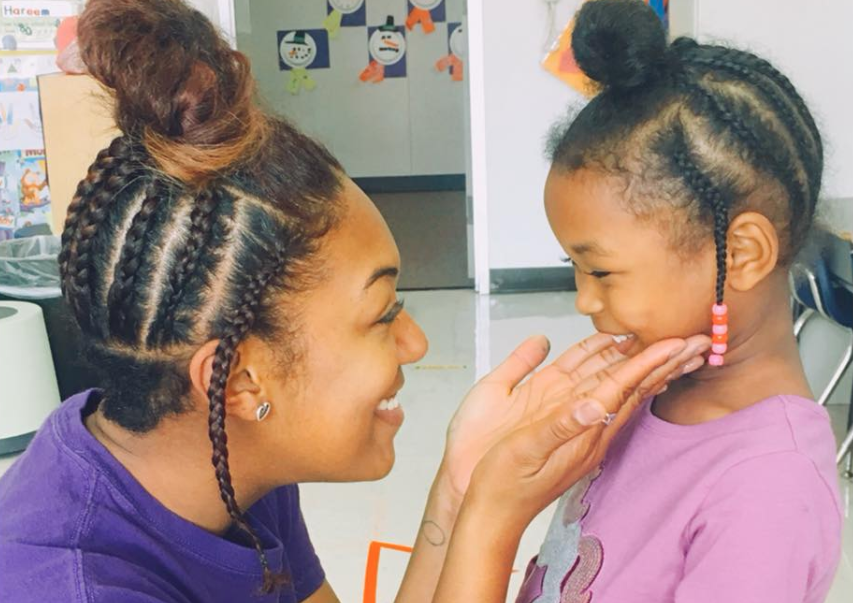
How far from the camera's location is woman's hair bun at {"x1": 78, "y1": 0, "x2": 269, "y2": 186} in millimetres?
785

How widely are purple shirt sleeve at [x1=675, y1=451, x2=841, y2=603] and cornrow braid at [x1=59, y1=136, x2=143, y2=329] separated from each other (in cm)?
58

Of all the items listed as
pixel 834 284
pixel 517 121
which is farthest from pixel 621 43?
pixel 517 121

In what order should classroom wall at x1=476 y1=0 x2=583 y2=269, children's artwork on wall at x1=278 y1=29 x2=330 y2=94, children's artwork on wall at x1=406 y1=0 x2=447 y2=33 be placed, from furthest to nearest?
children's artwork on wall at x1=278 y1=29 x2=330 y2=94, children's artwork on wall at x1=406 y1=0 x2=447 y2=33, classroom wall at x1=476 y1=0 x2=583 y2=269

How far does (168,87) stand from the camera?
31.2 inches

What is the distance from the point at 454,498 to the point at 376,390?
0.98 feet

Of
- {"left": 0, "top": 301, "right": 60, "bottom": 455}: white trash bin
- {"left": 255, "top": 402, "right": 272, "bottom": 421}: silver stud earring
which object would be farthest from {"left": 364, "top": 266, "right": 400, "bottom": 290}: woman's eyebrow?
{"left": 0, "top": 301, "right": 60, "bottom": 455}: white trash bin

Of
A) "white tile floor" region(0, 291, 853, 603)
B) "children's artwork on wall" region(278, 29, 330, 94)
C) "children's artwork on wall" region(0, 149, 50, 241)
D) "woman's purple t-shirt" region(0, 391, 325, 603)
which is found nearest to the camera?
"woman's purple t-shirt" region(0, 391, 325, 603)

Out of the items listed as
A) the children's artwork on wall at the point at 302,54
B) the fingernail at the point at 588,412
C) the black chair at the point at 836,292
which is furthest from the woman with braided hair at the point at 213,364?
the children's artwork on wall at the point at 302,54

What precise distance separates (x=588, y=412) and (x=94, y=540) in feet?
1.42

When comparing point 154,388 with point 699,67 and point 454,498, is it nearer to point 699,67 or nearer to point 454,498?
point 454,498

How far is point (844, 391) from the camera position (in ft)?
9.64

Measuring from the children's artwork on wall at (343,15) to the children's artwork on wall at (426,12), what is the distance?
1.16ft

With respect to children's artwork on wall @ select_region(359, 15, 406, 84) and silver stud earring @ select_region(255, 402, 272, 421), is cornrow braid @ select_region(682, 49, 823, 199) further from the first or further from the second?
children's artwork on wall @ select_region(359, 15, 406, 84)

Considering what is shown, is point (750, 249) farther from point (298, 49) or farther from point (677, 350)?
point (298, 49)
